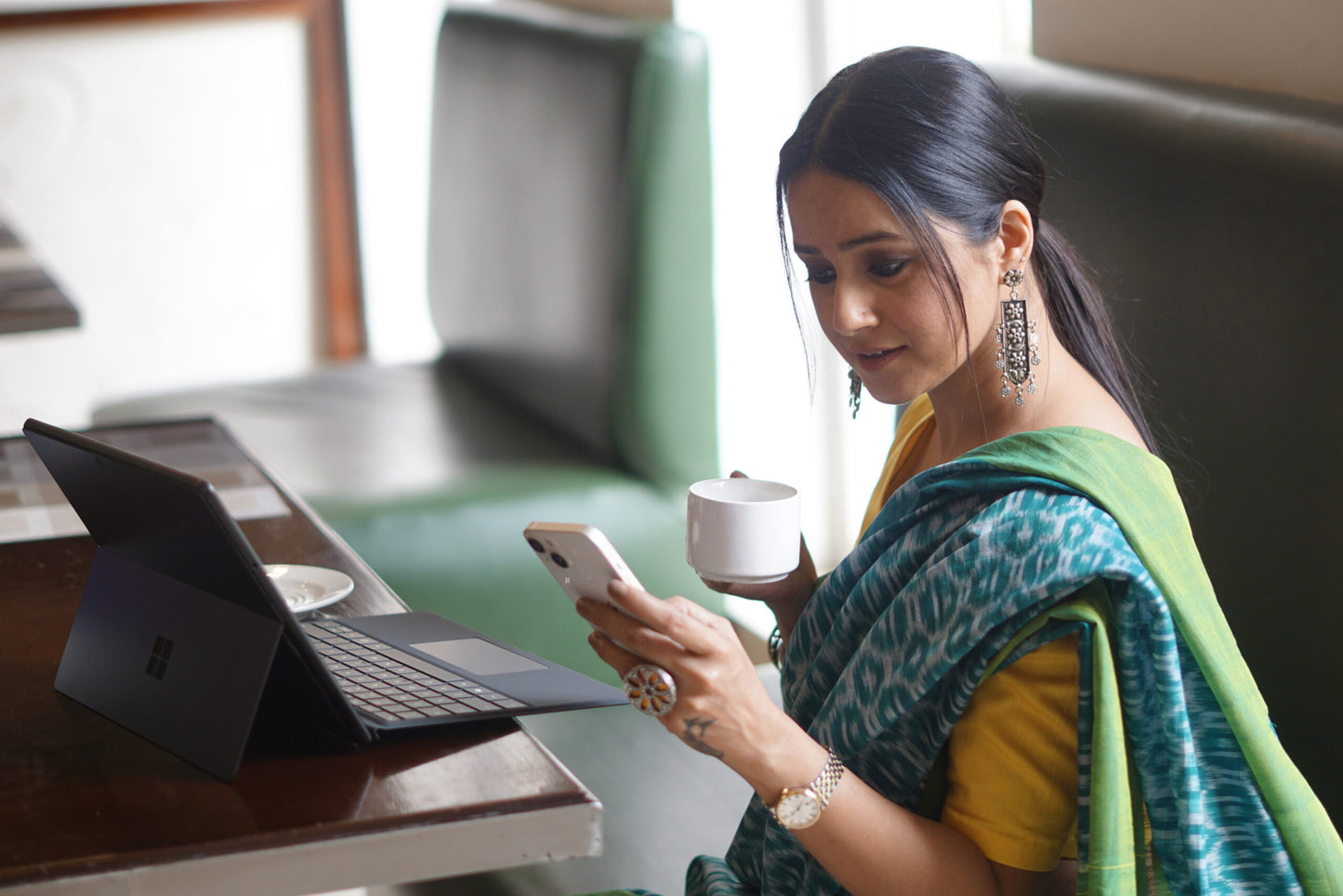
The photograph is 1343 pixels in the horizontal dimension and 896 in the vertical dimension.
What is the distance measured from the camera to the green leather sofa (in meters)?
2.09

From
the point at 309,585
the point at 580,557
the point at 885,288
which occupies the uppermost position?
the point at 885,288

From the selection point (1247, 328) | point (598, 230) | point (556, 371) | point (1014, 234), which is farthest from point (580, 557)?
point (556, 371)

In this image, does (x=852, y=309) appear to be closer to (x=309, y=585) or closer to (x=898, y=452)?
(x=898, y=452)

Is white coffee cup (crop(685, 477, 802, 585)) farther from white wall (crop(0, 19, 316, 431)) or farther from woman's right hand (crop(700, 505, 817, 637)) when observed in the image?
white wall (crop(0, 19, 316, 431))

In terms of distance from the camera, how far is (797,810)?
2.87 feet

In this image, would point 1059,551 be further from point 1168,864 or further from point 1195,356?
point 1195,356

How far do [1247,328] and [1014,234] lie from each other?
23cm

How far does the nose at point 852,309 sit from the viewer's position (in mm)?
1014

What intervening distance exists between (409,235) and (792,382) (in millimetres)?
1448

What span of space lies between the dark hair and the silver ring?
35 cm

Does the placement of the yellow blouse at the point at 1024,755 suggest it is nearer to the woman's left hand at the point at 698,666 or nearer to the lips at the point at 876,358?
the woman's left hand at the point at 698,666

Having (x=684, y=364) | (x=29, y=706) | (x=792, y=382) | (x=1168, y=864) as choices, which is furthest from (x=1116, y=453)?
(x=792, y=382)

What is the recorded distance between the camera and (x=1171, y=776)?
885mm

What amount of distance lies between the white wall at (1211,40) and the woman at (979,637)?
0.36 m
